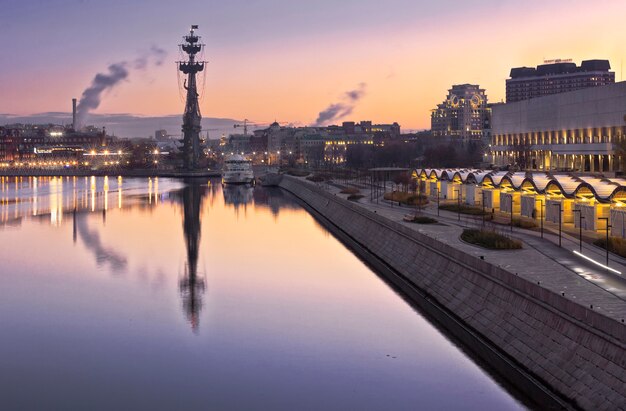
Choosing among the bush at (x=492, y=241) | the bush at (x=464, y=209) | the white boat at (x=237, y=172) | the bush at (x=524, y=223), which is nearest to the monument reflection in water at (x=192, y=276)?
the bush at (x=492, y=241)

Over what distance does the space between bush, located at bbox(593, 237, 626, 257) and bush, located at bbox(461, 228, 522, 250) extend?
3.04 m

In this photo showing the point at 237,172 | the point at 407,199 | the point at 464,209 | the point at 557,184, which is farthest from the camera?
the point at 237,172

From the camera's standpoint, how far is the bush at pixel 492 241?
28.8 m

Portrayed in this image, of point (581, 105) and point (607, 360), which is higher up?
point (581, 105)

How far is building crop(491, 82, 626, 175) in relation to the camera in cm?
6638

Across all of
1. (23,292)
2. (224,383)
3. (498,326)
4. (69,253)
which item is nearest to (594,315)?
(498,326)

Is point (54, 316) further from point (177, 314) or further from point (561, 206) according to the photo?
point (561, 206)

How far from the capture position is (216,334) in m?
25.9

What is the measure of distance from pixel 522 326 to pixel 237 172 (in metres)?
109

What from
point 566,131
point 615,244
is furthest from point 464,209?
point 566,131

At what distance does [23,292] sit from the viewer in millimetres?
33469

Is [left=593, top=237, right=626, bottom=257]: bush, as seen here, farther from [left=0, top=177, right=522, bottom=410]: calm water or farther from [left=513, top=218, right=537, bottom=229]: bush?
[left=0, top=177, right=522, bottom=410]: calm water

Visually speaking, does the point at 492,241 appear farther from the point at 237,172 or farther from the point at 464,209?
the point at 237,172

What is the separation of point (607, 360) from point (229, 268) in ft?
87.4
